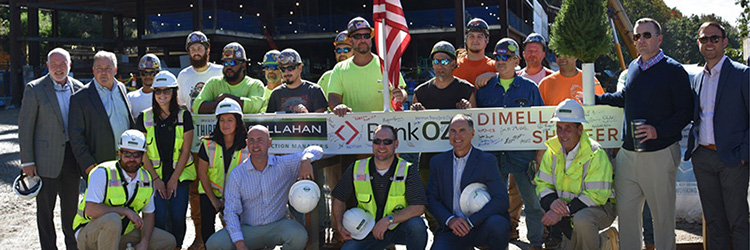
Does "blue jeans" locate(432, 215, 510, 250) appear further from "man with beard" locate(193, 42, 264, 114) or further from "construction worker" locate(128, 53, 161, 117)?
"construction worker" locate(128, 53, 161, 117)

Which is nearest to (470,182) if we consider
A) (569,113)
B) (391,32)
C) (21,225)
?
(569,113)

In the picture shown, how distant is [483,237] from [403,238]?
29.1 inches

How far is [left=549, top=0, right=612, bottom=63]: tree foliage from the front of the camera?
5.50 m

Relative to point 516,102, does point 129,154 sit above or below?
below

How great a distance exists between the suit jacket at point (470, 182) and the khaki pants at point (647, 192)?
1069 mm

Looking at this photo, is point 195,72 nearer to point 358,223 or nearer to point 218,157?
point 218,157

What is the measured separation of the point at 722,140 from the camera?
527 centimetres

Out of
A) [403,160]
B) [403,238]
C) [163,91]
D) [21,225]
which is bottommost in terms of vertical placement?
[21,225]

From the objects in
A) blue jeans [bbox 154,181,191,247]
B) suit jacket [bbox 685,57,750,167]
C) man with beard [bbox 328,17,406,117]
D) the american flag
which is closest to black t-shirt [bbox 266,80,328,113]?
man with beard [bbox 328,17,406,117]

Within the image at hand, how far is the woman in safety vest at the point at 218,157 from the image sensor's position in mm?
6371

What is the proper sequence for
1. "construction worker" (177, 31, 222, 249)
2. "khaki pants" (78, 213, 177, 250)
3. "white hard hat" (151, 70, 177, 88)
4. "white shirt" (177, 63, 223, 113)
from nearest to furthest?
"khaki pants" (78, 213, 177, 250) < "white hard hat" (151, 70, 177, 88) < "construction worker" (177, 31, 222, 249) < "white shirt" (177, 63, 223, 113)

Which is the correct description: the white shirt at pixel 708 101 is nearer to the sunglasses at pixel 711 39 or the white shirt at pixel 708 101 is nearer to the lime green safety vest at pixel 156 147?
the sunglasses at pixel 711 39

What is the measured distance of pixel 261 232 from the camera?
5.99 metres

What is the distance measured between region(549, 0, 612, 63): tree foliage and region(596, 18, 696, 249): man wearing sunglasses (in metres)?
0.30
